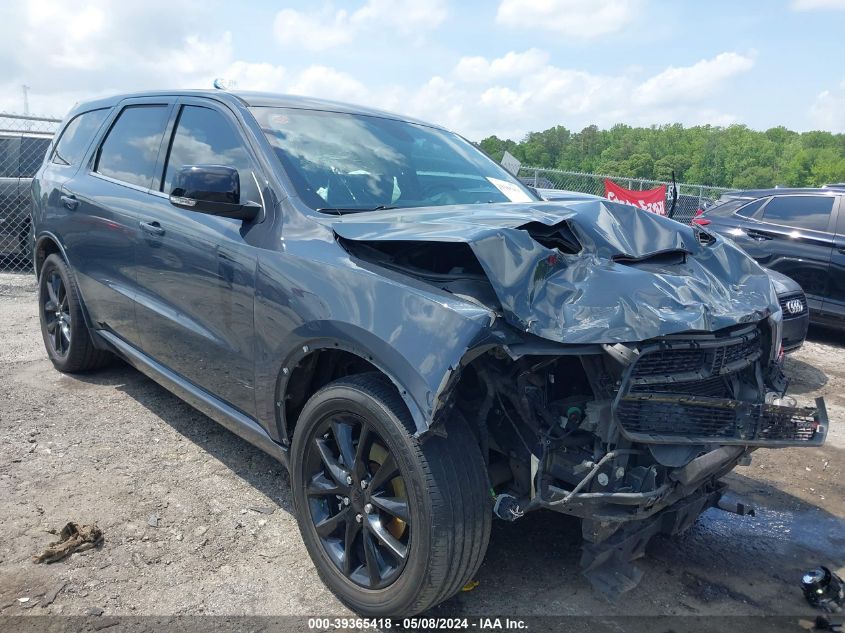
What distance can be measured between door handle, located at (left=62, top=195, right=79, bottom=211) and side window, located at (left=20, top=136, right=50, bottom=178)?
566 cm

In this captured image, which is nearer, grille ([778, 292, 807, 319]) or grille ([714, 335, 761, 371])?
grille ([714, 335, 761, 371])

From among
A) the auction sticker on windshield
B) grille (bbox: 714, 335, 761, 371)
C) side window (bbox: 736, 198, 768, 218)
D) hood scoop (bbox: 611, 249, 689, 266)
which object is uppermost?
the auction sticker on windshield

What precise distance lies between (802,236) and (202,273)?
6.78 m

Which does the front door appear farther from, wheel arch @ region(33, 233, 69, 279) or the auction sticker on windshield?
the auction sticker on windshield

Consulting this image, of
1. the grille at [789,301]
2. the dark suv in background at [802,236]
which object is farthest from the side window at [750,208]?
the grille at [789,301]

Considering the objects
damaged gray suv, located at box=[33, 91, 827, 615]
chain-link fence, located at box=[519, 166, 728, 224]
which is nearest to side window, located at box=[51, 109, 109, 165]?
damaged gray suv, located at box=[33, 91, 827, 615]

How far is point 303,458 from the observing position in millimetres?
2775

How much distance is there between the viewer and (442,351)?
7.11 ft

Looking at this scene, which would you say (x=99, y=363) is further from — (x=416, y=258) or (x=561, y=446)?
(x=561, y=446)

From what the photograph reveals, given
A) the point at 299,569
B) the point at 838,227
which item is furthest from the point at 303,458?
the point at 838,227

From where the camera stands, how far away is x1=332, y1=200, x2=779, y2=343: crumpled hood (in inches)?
87.4

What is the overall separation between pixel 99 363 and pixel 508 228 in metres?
3.87

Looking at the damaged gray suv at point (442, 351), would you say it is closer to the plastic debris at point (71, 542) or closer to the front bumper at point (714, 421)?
the front bumper at point (714, 421)

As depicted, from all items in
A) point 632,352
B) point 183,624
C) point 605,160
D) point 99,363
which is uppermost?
point 605,160
